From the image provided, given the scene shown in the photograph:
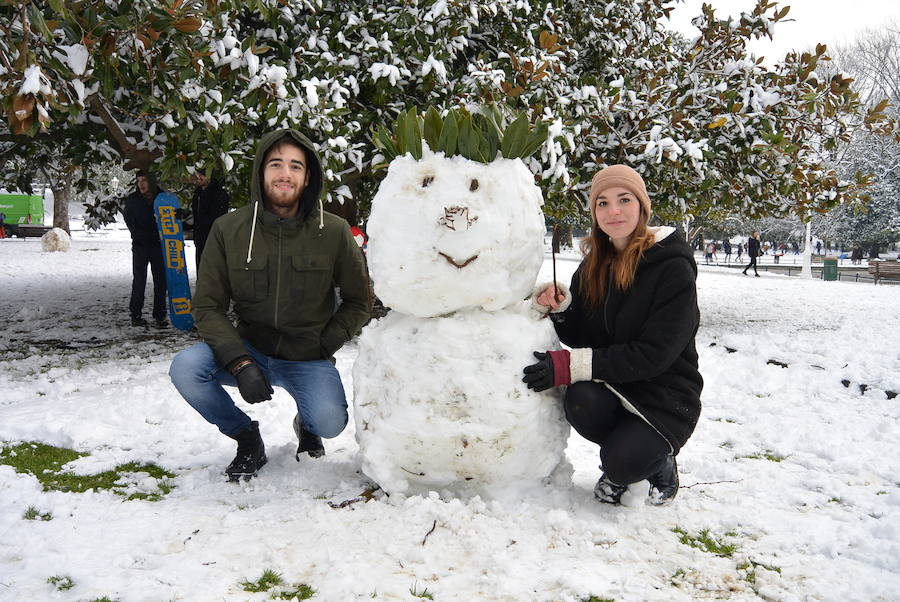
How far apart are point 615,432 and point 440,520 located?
83 cm

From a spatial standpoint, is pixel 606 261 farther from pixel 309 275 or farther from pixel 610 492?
pixel 309 275

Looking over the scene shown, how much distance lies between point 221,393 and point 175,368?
0.23m

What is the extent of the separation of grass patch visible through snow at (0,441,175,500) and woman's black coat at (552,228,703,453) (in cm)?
210

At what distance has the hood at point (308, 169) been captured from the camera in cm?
280

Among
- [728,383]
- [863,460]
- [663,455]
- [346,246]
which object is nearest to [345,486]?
[346,246]

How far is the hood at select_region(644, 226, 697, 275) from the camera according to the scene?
2.54 metres

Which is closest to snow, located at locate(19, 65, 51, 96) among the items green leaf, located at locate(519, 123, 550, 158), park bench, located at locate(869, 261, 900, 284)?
green leaf, located at locate(519, 123, 550, 158)

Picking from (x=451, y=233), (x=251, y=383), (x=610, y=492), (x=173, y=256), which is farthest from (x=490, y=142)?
(x=173, y=256)

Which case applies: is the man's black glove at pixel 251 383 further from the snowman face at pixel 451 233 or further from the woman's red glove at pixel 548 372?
the woman's red glove at pixel 548 372

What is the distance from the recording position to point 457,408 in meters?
2.44

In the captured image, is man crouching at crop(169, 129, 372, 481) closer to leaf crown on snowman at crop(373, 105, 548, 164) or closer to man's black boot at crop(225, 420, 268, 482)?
man's black boot at crop(225, 420, 268, 482)

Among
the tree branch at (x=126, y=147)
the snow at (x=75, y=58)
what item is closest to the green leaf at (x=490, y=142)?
the snow at (x=75, y=58)

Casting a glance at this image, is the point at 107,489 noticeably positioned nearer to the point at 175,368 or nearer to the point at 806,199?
the point at 175,368

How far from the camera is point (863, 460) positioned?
3.26 m
